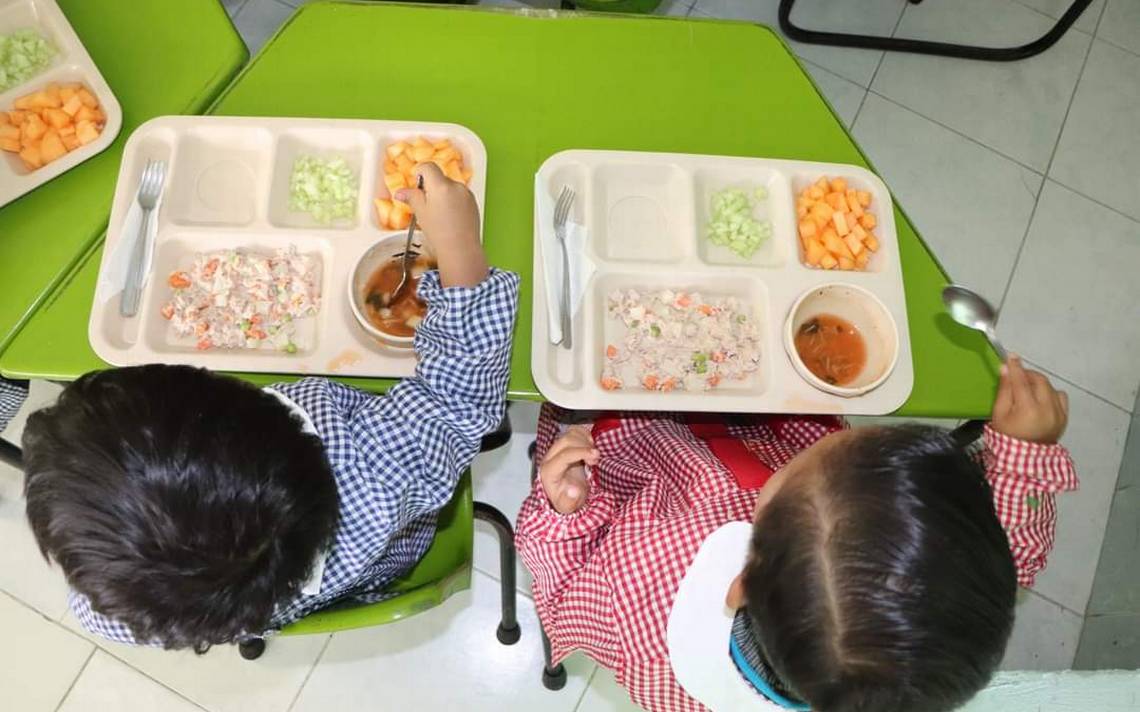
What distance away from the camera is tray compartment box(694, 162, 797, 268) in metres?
1.37

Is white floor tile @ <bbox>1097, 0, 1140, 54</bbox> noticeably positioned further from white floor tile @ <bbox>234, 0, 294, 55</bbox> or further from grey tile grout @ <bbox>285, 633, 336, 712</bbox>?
grey tile grout @ <bbox>285, 633, 336, 712</bbox>

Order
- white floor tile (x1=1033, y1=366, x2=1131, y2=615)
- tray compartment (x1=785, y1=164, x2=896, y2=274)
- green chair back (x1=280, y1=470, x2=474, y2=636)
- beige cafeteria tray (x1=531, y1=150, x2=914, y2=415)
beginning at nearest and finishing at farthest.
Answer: green chair back (x1=280, y1=470, x2=474, y2=636) < beige cafeteria tray (x1=531, y1=150, x2=914, y2=415) < tray compartment (x1=785, y1=164, x2=896, y2=274) < white floor tile (x1=1033, y1=366, x2=1131, y2=615)

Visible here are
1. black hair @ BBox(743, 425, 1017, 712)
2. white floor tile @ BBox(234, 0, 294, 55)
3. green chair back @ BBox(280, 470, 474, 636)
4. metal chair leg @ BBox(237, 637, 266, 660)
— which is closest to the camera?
black hair @ BBox(743, 425, 1017, 712)

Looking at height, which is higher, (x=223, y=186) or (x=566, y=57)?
(x=566, y=57)

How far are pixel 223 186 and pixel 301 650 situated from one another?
1.22 meters

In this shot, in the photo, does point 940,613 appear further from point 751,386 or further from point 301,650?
point 301,650

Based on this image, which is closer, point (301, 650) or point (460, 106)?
point (460, 106)

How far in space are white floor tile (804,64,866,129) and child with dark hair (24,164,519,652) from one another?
1908 mm

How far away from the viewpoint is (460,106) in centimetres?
139

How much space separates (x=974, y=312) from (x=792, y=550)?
66 cm

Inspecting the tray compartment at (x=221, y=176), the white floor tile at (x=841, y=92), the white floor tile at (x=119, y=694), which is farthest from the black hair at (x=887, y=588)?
the white floor tile at (x=841, y=92)

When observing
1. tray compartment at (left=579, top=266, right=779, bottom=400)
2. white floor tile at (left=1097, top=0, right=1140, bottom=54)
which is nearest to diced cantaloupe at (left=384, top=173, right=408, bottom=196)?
tray compartment at (left=579, top=266, right=779, bottom=400)

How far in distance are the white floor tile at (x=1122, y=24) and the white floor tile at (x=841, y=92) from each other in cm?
94

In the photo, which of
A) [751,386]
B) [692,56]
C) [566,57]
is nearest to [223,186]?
[566,57]
